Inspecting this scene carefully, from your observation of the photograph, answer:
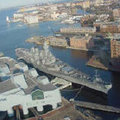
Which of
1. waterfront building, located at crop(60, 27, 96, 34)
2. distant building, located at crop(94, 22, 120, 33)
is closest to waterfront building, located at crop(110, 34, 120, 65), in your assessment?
distant building, located at crop(94, 22, 120, 33)

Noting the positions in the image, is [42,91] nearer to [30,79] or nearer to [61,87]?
[30,79]

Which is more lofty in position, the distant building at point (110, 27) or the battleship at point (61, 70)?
the distant building at point (110, 27)

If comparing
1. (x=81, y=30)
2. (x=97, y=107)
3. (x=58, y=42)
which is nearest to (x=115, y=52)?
(x=97, y=107)

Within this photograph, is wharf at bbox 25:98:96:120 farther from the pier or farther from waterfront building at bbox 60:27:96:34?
waterfront building at bbox 60:27:96:34

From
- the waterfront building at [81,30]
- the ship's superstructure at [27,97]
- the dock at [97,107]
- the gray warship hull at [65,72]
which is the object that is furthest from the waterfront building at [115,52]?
the waterfront building at [81,30]

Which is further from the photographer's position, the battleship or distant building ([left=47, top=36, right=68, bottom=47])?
distant building ([left=47, top=36, right=68, bottom=47])

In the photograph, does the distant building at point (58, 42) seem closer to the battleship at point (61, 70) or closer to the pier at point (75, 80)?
the battleship at point (61, 70)

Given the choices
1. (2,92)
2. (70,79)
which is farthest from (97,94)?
(2,92)
